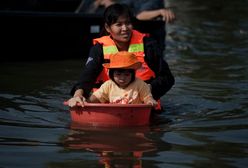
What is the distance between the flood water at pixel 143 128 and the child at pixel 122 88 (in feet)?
0.91

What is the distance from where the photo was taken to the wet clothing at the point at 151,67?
643cm

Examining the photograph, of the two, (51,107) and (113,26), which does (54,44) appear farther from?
(113,26)

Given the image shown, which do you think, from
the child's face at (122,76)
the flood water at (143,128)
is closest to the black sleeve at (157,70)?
the flood water at (143,128)

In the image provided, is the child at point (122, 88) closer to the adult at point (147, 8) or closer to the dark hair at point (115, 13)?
the dark hair at point (115, 13)

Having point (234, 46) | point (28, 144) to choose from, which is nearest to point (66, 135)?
point (28, 144)

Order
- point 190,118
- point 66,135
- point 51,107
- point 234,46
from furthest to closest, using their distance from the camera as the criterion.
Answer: point 234,46, point 51,107, point 190,118, point 66,135

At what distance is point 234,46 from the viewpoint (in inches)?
488

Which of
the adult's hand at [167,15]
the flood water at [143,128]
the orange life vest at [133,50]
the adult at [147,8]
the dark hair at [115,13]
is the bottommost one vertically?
the flood water at [143,128]

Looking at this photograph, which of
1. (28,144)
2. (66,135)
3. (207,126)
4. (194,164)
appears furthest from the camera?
(207,126)

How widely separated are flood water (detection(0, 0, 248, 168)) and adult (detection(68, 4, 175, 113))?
342mm

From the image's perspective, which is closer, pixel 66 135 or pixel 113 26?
pixel 66 135

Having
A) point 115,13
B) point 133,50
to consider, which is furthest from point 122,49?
point 115,13

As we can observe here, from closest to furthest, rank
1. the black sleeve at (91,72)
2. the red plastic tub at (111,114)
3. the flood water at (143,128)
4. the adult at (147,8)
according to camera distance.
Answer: the flood water at (143,128), the red plastic tub at (111,114), the black sleeve at (91,72), the adult at (147,8)

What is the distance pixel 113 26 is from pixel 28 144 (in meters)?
1.44
